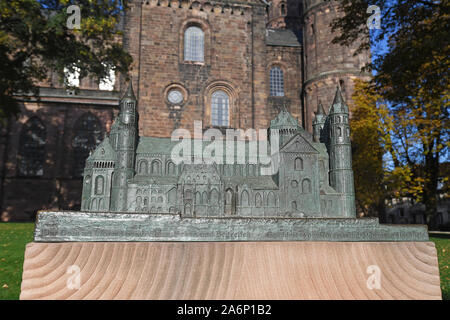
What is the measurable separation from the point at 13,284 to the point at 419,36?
1272cm

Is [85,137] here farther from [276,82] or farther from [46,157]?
[276,82]

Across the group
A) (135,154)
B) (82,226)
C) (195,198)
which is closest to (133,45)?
(135,154)

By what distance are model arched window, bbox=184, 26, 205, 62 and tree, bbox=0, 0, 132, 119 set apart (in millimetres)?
13127

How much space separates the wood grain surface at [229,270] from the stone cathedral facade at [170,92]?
24033mm

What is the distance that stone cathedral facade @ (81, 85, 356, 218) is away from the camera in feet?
64.2

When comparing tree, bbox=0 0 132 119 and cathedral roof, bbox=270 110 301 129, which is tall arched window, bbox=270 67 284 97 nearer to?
cathedral roof, bbox=270 110 301 129

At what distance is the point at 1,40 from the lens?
12492mm

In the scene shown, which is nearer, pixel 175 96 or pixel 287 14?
pixel 175 96

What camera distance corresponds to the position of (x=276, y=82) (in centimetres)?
3288

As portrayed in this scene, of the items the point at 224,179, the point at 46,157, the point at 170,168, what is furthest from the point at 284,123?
the point at 46,157

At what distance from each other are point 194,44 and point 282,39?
1035cm

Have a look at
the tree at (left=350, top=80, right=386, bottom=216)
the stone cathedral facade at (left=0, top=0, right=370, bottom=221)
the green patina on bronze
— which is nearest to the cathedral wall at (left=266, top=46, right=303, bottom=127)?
the stone cathedral facade at (left=0, top=0, right=370, bottom=221)

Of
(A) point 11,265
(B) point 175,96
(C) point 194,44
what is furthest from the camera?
(C) point 194,44

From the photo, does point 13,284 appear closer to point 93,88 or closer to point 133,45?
point 133,45
